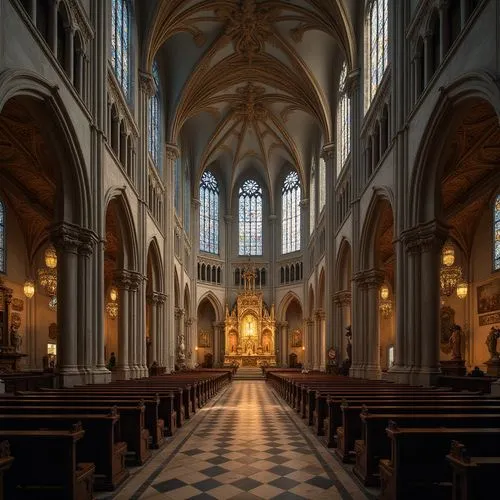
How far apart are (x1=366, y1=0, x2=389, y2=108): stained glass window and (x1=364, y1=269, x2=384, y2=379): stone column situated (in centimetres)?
788

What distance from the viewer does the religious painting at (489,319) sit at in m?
25.2

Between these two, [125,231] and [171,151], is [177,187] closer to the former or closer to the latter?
[171,151]

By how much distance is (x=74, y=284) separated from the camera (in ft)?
52.9

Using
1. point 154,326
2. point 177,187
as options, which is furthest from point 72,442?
point 177,187

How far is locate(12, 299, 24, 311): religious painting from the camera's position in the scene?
2807 cm

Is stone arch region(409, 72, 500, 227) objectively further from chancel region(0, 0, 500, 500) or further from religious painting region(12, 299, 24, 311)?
religious painting region(12, 299, 24, 311)

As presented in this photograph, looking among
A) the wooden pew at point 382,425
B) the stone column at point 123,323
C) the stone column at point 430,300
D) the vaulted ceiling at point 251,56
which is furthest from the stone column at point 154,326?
the wooden pew at point 382,425

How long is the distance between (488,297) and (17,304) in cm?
2326

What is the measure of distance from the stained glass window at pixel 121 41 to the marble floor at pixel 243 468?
15.3m

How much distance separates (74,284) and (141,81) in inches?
548

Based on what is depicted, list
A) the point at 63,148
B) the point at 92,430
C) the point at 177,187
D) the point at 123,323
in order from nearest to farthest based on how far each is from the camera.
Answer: the point at 92,430 → the point at 63,148 → the point at 123,323 → the point at 177,187

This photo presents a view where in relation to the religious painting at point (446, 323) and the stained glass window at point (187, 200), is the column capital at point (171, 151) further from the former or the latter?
the religious painting at point (446, 323)

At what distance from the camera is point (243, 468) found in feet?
28.9

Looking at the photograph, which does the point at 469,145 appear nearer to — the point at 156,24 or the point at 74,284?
the point at 74,284
